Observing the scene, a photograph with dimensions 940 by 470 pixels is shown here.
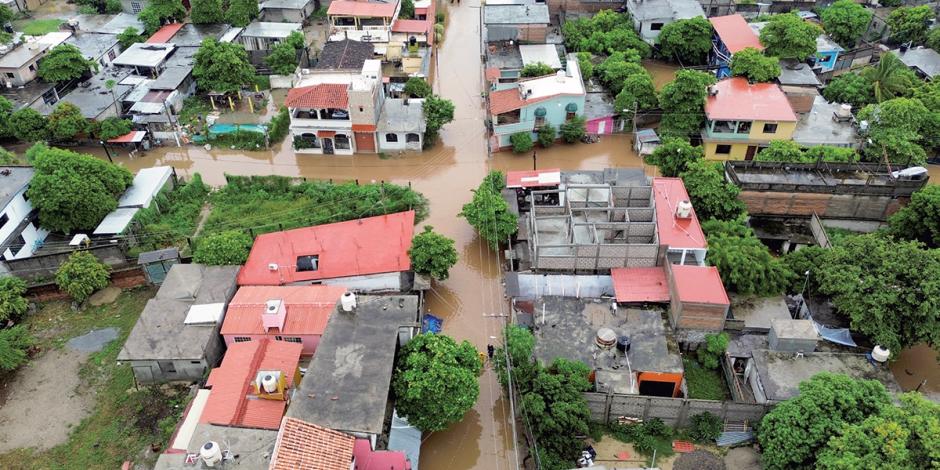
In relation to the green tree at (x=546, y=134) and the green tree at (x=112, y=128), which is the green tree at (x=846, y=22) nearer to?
the green tree at (x=546, y=134)

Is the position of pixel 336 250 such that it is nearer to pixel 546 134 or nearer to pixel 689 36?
pixel 546 134

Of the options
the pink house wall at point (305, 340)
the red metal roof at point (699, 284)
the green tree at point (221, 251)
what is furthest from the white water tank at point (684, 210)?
the green tree at point (221, 251)

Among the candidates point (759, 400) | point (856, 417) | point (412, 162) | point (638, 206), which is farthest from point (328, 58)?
point (856, 417)

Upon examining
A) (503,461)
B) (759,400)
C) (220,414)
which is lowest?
(503,461)

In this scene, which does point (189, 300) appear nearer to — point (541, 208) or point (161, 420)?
point (161, 420)

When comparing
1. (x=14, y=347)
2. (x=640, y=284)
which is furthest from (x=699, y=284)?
(x=14, y=347)

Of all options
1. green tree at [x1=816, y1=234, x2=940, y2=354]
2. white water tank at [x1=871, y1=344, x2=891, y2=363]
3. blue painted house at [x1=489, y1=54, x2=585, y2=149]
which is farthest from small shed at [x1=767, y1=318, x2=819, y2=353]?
blue painted house at [x1=489, y1=54, x2=585, y2=149]

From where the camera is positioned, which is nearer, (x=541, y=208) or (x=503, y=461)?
(x=503, y=461)
